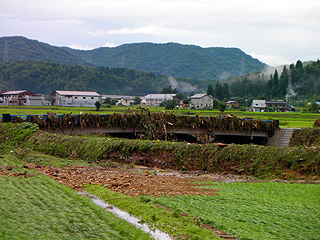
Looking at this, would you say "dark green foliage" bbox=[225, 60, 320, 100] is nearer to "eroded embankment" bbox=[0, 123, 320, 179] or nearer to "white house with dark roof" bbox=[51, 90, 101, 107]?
"white house with dark roof" bbox=[51, 90, 101, 107]

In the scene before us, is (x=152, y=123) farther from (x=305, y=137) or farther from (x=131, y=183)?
(x=131, y=183)

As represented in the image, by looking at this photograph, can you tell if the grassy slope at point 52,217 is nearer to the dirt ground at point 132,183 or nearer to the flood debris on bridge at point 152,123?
the dirt ground at point 132,183

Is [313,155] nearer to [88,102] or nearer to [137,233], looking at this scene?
[137,233]

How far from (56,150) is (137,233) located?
1790 cm

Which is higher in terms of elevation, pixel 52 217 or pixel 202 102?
pixel 52 217

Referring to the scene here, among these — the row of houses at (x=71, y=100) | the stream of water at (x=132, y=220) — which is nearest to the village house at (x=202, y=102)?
the row of houses at (x=71, y=100)

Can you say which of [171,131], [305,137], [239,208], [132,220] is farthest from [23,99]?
[239,208]

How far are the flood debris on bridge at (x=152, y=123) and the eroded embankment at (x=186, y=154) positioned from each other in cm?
386

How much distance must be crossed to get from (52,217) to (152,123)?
81.5 feet

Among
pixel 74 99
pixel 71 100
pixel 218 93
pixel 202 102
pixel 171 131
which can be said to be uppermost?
pixel 218 93

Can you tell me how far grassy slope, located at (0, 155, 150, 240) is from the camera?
30.4 ft

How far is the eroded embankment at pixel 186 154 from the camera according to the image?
21922mm

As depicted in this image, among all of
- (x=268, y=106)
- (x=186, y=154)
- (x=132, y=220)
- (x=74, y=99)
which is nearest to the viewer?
(x=132, y=220)

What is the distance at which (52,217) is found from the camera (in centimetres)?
1062
